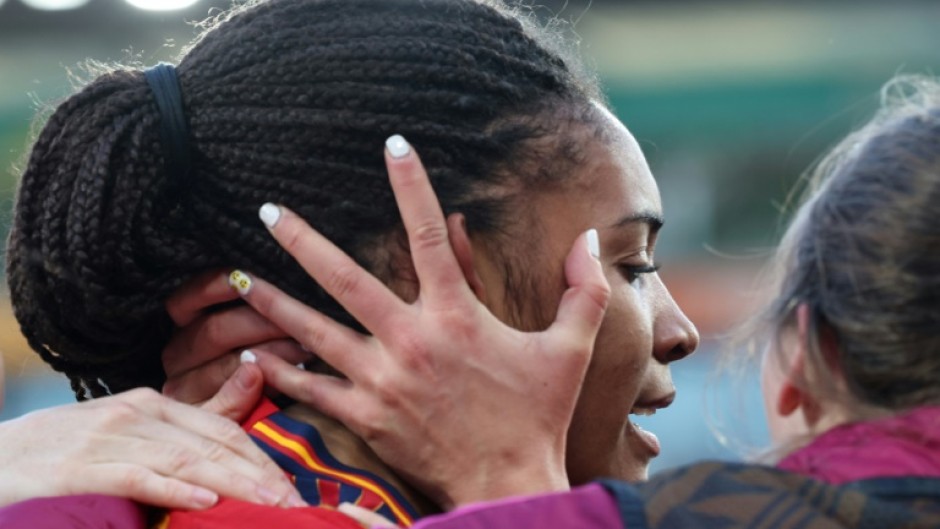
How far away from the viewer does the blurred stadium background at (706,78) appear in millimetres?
6727

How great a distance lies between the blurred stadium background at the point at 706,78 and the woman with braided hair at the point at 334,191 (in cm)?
485

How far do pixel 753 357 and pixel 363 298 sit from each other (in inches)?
19.3

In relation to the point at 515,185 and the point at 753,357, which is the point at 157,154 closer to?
the point at 515,185

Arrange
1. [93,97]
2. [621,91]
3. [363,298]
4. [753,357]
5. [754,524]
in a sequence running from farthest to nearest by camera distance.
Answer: [621,91] < [93,97] < [363,298] < [753,357] < [754,524]

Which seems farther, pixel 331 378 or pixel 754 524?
pixel 331 378

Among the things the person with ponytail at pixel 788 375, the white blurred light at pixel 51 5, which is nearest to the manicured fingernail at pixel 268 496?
the person with ponytail at pixel 788 375

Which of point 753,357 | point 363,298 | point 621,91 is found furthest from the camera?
point 621,91

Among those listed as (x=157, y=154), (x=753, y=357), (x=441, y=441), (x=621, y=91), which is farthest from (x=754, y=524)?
(x=621, y=91)

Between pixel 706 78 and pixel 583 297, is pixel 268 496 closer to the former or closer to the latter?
pixel 583 297

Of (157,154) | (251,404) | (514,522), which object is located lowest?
(251,404)

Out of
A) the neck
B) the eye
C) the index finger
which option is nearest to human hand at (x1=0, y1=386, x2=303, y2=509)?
the neck

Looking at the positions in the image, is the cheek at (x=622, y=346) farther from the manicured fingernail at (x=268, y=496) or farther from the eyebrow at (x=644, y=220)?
the manicured fingernail at (x=268, y=496)

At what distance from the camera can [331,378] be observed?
1.64m

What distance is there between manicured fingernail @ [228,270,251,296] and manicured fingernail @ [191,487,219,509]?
286 mm
